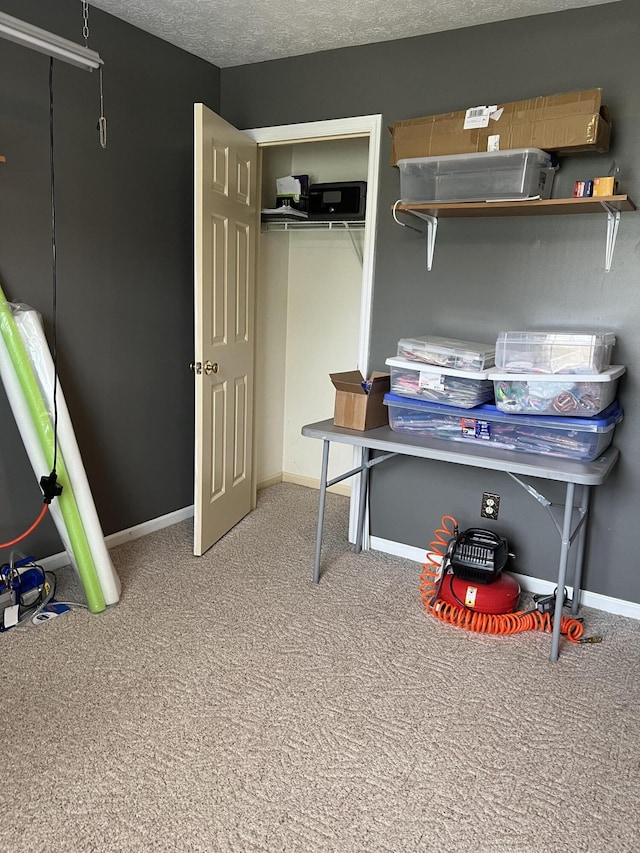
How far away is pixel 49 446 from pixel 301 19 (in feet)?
7.07

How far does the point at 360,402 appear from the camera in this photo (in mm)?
2902

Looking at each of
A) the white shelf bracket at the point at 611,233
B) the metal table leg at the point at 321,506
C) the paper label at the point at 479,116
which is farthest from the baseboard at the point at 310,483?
the paper label at the point at 479,116

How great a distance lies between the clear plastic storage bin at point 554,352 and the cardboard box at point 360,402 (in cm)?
57

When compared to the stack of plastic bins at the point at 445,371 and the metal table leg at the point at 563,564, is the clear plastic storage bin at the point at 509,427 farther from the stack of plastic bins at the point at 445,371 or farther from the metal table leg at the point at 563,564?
the metal table leg at the point at 563,564

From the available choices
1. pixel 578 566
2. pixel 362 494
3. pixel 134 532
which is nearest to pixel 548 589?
pixel 578 566

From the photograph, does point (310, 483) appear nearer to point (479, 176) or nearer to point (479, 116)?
point (479, 176)

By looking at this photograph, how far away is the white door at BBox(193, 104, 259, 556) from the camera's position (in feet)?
10.0

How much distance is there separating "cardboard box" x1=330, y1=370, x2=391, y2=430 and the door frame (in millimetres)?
405

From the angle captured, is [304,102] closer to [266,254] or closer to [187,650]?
[266,254]

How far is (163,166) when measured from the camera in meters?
3.35

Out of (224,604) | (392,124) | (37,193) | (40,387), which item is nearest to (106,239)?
(37,193)

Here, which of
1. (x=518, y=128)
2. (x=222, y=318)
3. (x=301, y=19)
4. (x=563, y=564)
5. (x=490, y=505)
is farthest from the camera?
(x=222, y=318)

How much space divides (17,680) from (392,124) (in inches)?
113

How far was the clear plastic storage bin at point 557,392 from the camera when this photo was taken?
2.44 meters
